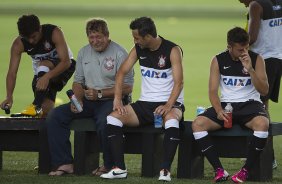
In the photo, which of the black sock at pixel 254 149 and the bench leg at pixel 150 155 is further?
the bench leg at pixel 150 155

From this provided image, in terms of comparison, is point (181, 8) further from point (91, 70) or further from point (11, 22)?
point (91, 70)

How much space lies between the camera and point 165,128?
10.9 meters

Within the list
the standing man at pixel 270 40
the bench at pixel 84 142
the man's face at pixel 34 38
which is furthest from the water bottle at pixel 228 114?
the man's face at pixel 34 38

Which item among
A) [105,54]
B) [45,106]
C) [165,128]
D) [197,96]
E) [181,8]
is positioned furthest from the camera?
[181,8]

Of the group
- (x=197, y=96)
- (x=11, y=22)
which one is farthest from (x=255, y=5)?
(x=11, y=22)

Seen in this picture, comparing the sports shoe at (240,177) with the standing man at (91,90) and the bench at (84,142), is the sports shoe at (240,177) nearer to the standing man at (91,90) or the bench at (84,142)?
the bench at (84,142)

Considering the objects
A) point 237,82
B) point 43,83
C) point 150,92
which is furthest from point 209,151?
point 43,83

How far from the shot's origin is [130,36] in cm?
3083

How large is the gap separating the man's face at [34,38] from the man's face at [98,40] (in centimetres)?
77

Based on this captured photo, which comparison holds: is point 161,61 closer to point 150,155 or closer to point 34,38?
point 150,155

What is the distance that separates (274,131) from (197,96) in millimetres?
8464

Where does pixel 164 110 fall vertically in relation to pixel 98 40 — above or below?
below

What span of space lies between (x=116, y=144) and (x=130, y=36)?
19.9 meters

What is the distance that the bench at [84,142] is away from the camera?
1125cm
